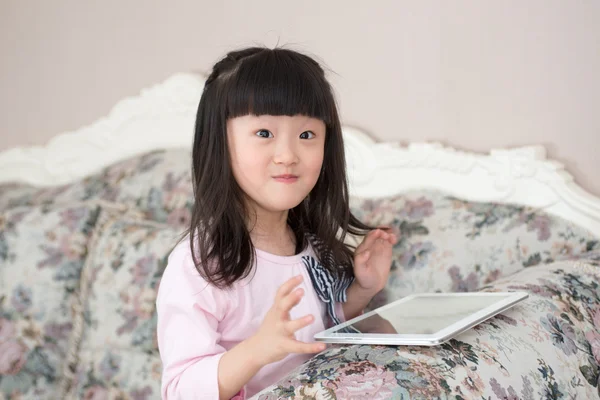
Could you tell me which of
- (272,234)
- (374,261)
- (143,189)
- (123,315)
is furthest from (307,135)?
(143,189)

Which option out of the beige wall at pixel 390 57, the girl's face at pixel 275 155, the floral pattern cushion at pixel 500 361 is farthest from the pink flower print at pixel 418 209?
the girl's face at pixel 275 155

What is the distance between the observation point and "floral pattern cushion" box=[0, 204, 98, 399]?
5.96ft

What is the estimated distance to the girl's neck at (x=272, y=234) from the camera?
1121mm

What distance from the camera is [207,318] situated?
3.29 ft

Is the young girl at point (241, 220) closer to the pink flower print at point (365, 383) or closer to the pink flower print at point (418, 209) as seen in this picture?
the pink flower print at point (365, 383)

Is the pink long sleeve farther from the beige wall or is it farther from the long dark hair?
the beige wall

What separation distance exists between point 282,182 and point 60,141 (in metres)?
1.49

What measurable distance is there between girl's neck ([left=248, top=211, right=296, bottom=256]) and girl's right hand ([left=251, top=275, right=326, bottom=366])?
0.27 m

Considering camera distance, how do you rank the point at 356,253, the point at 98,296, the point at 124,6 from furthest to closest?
the point at 124,6 → the point at 98,296 → the point at 356,253

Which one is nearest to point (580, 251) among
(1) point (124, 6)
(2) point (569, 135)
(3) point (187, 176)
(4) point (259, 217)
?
(2) point (569, 135)

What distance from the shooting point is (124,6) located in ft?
7.40

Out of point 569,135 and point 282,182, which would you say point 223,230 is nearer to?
point 282,182

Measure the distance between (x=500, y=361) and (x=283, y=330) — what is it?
292 millimetres

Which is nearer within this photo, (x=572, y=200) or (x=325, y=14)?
(x=572, y=200)
